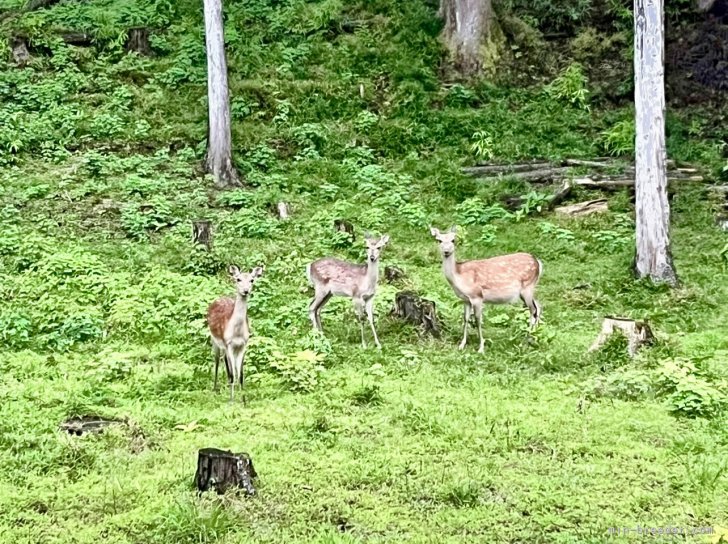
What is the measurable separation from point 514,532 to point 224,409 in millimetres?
3419

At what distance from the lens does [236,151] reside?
1759 cm

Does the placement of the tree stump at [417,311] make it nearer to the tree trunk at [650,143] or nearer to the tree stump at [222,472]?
the tree trunk at [650,143]

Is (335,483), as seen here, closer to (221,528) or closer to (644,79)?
(221,528)

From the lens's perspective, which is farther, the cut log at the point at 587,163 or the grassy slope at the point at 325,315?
the cut log at the point at 587,163

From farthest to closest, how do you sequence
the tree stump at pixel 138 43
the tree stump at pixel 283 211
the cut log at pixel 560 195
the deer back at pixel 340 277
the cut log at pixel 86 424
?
the tree stump at pixel 138 43, the cut log at pixel 560 195, the tree stump at pixel 283 211, the deer back at pixel 340 277, the cut log at pixel 86 424

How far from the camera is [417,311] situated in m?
11.0

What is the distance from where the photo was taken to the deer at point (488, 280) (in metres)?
10.8

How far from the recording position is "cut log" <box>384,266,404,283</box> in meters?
12.9

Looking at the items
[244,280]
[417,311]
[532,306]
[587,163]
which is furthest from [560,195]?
[244,280]

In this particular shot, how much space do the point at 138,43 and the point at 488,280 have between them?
13.0 meters

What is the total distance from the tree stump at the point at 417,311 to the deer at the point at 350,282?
0.36m

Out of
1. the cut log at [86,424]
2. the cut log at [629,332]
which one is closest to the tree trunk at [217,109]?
the cut log at [629,332]

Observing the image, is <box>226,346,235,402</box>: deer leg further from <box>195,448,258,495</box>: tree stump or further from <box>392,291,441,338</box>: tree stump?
<box>392,291,441,338</box>: tree stump

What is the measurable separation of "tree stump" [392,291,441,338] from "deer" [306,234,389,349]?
0.36m
